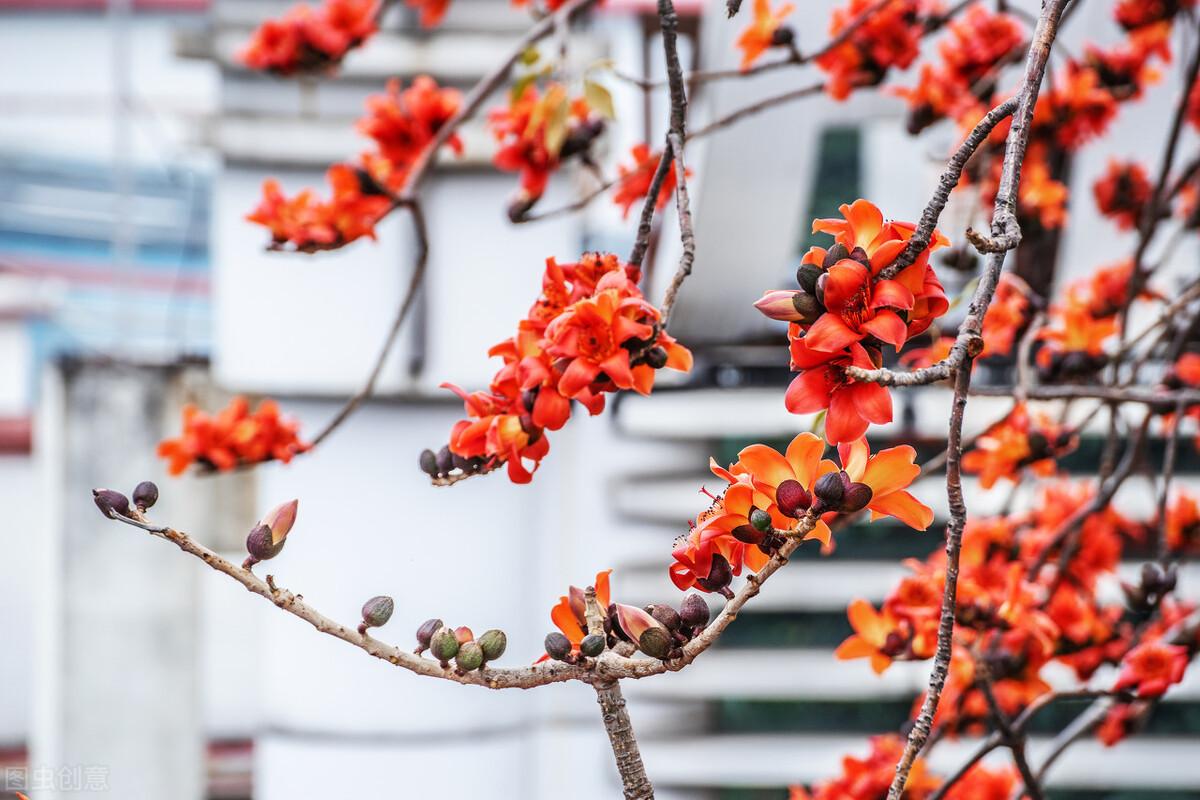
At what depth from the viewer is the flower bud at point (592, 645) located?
360mm

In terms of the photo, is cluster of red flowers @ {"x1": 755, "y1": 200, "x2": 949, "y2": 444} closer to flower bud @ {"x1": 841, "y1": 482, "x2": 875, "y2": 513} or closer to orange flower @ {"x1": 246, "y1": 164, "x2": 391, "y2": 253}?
flower bud @ {"x1": 841, "y1": 482, "x2": 875, "y2": 513}

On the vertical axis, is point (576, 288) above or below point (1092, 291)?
below

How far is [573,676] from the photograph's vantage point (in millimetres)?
371

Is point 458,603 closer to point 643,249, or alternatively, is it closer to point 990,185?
point 990,185

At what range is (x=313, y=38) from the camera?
0.95 m

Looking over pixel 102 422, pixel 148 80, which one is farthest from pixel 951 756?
pixel 148 80

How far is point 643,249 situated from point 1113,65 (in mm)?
698

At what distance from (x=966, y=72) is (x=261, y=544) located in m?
0.77

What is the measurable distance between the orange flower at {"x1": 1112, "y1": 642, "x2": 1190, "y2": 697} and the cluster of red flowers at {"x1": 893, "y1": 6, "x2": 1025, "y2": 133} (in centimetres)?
46


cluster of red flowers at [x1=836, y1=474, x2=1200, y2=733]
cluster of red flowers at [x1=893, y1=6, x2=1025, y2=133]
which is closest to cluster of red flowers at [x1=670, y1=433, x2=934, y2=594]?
cluster of red flowers at [x1=836, y1=474, x2=1200, y2=733]

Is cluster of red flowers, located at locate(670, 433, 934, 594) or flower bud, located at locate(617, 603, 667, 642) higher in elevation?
cluster of red flowers, located at locate(670, 433, 934, 594)

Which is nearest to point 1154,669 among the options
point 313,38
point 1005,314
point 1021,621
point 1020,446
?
point 1021,621

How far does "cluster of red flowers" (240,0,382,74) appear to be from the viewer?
3.12 ft

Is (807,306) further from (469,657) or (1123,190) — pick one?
(1123,190)
